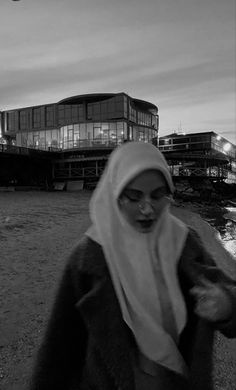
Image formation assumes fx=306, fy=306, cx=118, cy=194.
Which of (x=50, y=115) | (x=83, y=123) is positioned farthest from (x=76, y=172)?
(x=50, y=115)

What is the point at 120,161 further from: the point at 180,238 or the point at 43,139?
the point at 43,139

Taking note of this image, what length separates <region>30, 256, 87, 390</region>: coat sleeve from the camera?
1.40 metres

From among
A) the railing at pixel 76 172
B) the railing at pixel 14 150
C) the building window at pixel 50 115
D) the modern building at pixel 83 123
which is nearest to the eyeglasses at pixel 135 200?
the railing at pixel 14 150

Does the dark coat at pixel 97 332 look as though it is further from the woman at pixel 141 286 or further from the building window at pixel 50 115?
the building window at pixel 50 115

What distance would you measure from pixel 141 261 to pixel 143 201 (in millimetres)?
246

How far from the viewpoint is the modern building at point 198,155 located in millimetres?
41312

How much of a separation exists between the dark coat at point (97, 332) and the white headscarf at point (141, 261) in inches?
2.6

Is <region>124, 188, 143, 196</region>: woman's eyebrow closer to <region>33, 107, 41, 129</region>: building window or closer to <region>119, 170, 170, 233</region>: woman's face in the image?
<region>119, 170, 170, 233</region>: woman's face

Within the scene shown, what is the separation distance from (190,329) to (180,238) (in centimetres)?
40

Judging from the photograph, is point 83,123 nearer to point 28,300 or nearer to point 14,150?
point 14,150

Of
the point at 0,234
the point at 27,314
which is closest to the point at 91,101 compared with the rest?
the point at 0,234

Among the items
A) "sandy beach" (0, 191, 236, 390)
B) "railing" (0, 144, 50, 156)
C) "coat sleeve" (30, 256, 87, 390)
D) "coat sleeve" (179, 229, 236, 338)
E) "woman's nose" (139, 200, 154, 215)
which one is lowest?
"sandy beach" (0, 191, 236, 390)

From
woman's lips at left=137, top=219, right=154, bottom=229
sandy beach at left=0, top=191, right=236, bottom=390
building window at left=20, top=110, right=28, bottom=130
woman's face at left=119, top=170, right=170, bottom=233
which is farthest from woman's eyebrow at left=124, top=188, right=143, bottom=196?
building window at left=20, top=110, right=28, bottom=130

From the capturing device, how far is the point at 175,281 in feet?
4.15
